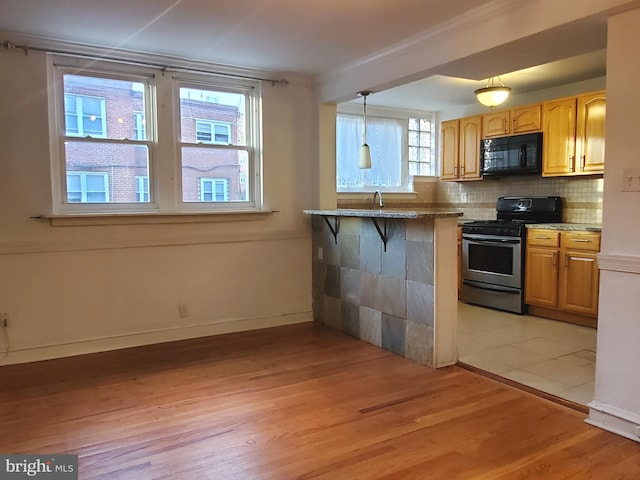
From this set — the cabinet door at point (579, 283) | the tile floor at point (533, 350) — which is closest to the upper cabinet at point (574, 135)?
the cabinet door at point (579, 283)

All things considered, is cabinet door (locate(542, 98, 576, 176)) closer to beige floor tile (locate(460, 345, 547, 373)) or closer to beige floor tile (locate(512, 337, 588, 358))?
beige floor tile (locate(512, 337, 588, 358))

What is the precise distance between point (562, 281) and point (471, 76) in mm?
2250

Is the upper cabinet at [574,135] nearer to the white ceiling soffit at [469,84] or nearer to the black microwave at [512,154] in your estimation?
the black microwave at [512,154]

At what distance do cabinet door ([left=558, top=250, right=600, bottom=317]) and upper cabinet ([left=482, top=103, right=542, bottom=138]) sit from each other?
1417 millimetres

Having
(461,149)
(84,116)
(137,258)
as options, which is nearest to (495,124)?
(461,149)

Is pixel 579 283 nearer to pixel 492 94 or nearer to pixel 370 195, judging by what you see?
pixel 492 94

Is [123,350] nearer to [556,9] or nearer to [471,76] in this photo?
[471,76]

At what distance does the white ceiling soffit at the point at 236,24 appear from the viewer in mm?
2896

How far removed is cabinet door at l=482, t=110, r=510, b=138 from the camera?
546 centimetres

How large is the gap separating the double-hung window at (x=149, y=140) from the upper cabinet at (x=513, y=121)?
2740 mm

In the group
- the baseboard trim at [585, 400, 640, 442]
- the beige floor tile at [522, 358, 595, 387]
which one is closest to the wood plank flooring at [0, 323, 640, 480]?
the baseboard trim at [585, 400, 640, 442]

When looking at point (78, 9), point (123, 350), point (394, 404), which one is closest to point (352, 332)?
point (394, 404)

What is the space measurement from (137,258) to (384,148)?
11.3ft

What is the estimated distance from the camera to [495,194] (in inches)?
235
